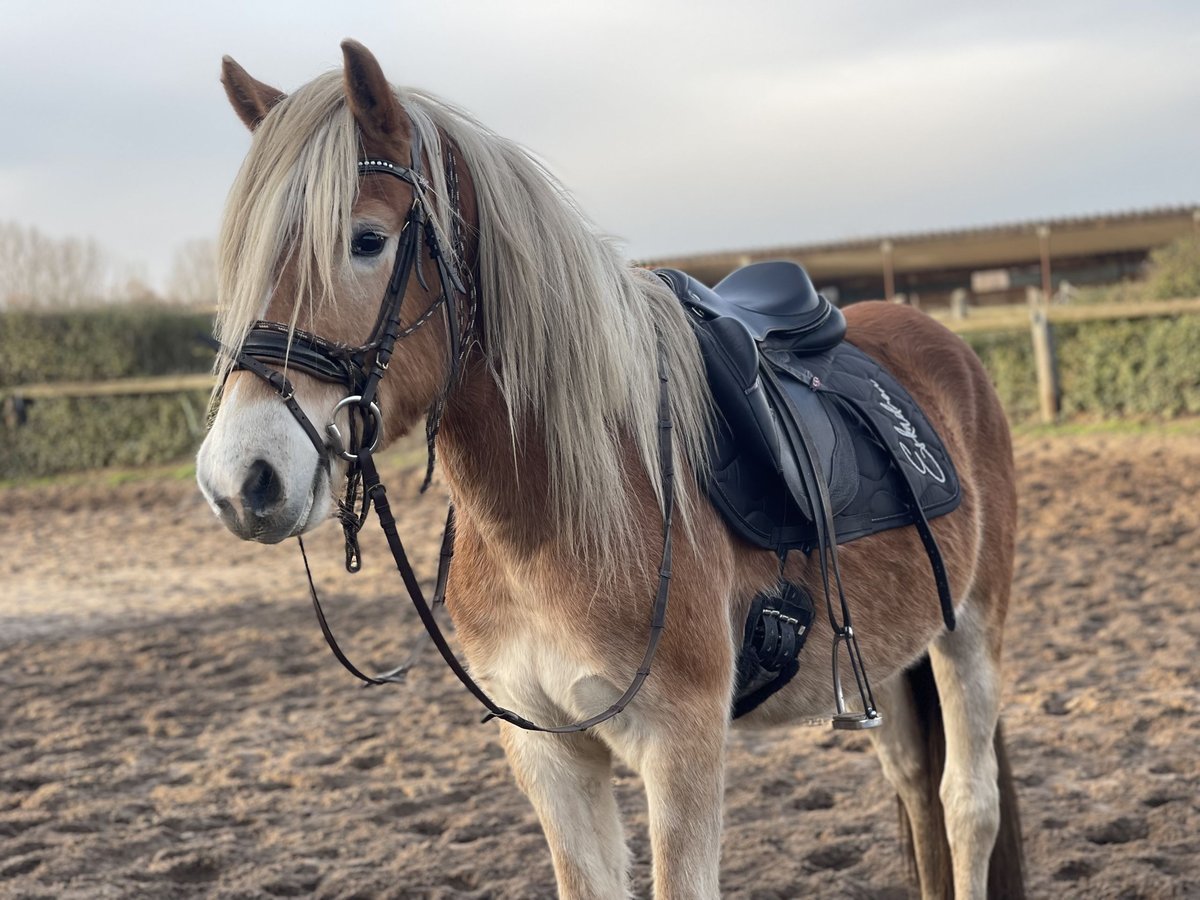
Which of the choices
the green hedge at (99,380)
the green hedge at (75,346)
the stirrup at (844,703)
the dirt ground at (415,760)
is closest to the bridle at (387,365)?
the stirrup at (844,703)

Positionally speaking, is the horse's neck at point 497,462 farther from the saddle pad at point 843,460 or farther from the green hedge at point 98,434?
the green hedge at point 98,434

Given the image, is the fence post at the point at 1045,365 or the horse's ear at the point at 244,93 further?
the fence post at the point at 1045,365

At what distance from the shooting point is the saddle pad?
2.08m

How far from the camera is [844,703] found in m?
2.25

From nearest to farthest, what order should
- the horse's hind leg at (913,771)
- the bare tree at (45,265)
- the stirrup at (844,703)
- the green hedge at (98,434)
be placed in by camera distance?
1. the stirrup at (844,703)
2. the horse's hind leg at (913,771)
3. the green hedge at (98,434)
4. the bare tree at (45,265)

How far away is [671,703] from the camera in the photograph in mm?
1869

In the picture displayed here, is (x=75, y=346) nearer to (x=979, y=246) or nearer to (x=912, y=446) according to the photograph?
(x=979, y=246)

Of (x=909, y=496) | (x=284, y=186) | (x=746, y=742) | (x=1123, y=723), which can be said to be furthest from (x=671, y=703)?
(x=1123, y=723)

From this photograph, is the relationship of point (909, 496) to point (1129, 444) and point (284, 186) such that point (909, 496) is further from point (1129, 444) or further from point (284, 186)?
point (1129, 444)

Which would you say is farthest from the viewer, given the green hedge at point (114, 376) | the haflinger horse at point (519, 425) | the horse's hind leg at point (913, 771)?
the green hedge at point (114, 376)

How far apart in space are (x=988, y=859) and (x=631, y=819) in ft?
4.01

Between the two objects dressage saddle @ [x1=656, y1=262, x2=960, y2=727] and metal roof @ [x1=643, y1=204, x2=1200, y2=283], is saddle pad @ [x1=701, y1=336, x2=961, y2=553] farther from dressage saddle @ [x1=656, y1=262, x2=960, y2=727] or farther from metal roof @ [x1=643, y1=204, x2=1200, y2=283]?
metal roof @ [x1=643, y1=204, x2=1200, y2=283]

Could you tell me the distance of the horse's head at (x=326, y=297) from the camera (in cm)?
149

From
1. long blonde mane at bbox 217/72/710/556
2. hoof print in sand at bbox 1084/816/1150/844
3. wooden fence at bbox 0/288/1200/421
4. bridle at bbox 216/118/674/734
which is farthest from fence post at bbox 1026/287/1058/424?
bridle at bbox 216/118/674/734
